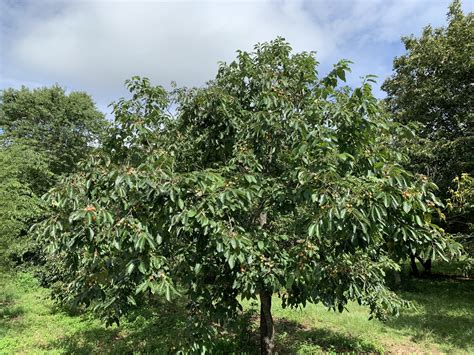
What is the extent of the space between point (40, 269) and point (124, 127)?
9.51 m

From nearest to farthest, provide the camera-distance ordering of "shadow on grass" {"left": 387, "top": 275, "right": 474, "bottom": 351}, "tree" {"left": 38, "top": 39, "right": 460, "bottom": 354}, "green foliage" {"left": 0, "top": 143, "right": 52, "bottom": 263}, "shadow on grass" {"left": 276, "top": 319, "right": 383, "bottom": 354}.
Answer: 1. "tree" {"left": 38, "top": 39, "right": 460, "bottom": 354}
2. "shadow on grass" {"left": 276, "top": 319, "right": 383, "bottom": 354}
3. "shadow on grass" {"left": 387, "top": 275, "right": 474, "bottom": 351}
4. "green foliage" {"left": 0, "top": 143, "right": 52, "bottom": 263}

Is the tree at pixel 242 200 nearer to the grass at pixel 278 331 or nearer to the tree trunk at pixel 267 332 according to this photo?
the tree trunk at pixel 267 332

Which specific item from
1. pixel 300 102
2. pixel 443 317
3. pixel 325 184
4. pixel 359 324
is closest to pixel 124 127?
pixel 300 102

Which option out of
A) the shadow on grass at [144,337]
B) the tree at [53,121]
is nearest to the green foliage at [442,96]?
the shadow on grass at [144,337]

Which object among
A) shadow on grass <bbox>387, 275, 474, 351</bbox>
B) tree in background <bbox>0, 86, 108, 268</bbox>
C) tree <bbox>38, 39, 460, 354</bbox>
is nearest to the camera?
tree <bbox>38, 39, 460, 354</bbox>

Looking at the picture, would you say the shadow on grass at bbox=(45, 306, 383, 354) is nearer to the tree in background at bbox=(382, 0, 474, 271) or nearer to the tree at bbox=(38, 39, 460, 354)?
the tree at bbox=(38, 39, 460, 354)

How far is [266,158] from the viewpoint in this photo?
14.2 feet

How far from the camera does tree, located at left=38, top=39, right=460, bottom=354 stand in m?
2.67

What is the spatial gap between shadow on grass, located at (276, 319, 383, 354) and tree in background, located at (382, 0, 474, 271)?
16.5 ft

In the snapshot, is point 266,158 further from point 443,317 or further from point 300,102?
point 443,317

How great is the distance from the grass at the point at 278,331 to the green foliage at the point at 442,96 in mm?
4210

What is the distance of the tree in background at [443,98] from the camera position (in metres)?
10.3

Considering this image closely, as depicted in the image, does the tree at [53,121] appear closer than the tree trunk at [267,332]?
No

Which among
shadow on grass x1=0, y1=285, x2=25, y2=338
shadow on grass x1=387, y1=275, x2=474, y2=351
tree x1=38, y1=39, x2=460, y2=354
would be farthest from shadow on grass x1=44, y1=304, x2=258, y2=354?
shadow on grass x1=387, y1=275, x2=474, y2=351
